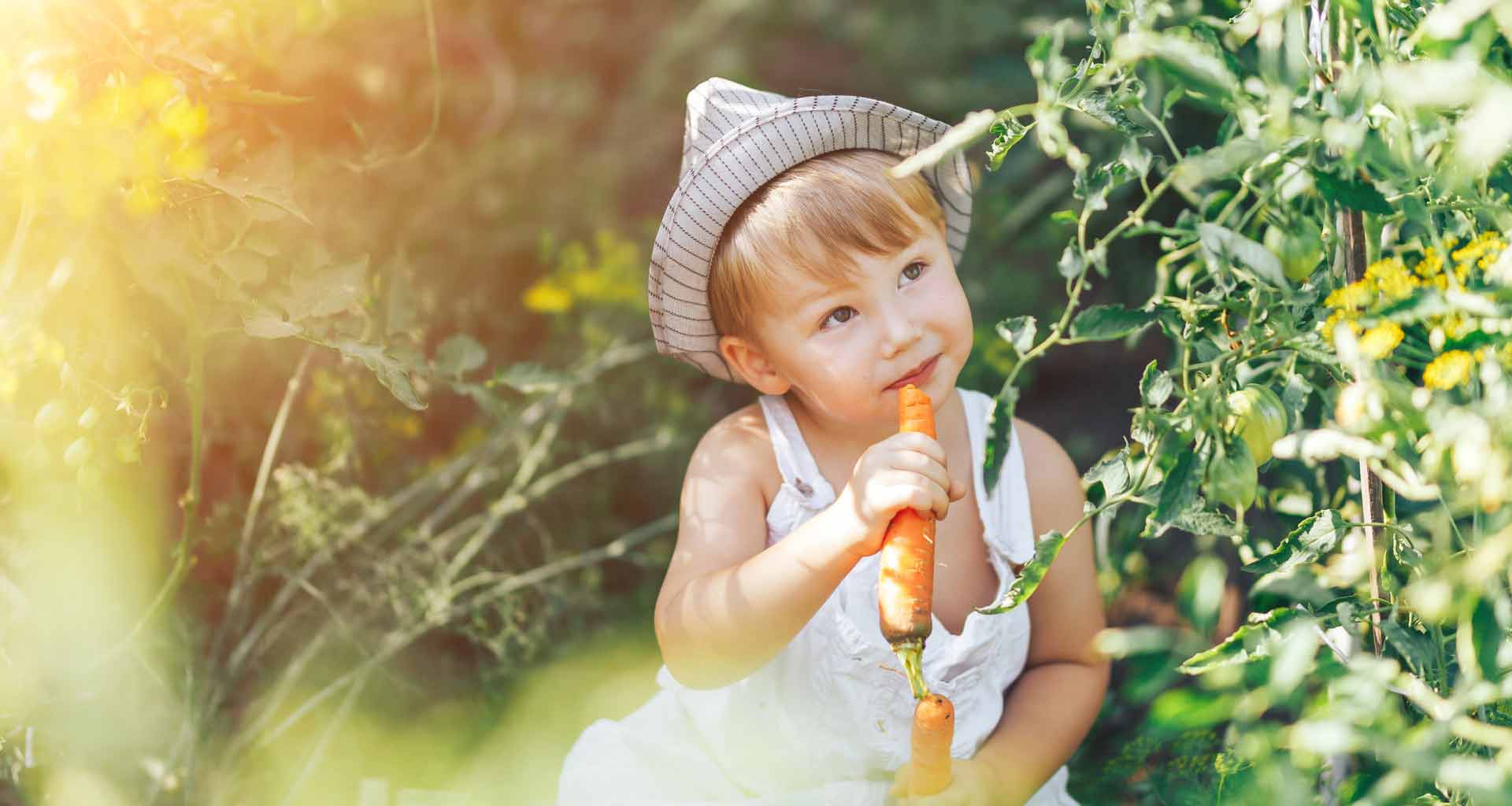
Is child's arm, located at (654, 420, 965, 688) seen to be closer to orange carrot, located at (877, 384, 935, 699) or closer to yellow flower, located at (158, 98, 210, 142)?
orange carrot, located at (877, 384, 935, 699)

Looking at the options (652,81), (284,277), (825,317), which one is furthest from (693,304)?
(652,81)

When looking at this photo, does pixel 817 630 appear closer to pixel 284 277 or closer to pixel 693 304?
pixel 693 304

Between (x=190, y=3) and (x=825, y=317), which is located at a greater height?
(x=190, y=3)

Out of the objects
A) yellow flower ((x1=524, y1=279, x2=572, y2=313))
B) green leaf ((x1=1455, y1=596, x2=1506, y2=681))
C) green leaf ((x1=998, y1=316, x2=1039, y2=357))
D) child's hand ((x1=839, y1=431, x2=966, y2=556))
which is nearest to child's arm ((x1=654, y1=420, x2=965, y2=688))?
child's hand ((x1=839, y1=431, x2=966, y2=556))

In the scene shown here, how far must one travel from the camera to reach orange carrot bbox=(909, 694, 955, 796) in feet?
3.60

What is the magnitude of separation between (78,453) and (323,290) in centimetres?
27

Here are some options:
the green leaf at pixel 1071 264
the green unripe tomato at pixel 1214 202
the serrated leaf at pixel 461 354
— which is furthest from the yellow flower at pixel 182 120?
the green unripe tomato at pixel 1214 202

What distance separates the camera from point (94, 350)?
125 cm

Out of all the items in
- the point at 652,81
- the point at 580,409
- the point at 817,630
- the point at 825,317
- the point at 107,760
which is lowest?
the point at 817,630

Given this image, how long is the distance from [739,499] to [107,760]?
0.85m

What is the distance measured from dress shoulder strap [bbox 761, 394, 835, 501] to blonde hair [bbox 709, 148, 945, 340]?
0.17 metres

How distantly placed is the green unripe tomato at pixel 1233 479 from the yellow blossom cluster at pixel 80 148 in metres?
0.89

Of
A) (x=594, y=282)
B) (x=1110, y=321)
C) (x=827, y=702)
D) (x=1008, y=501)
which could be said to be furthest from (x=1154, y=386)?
(x=594, y=282)

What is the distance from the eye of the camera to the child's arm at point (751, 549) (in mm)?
1119
